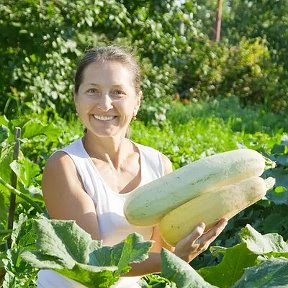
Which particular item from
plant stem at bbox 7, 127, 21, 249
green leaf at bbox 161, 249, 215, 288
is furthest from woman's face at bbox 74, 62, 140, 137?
green leaf at bbox 161, 249, 215, 288

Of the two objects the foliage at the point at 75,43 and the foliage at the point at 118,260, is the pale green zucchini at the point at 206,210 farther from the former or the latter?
the foliage at the point at 75,43

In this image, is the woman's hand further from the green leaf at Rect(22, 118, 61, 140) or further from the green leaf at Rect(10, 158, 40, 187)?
the green leaf at Rect(22, 118, 61, 140)

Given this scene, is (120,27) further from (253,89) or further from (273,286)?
(253,89)

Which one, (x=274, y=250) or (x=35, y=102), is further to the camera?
(x=35, y=102)

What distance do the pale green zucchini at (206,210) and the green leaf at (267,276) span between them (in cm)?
71

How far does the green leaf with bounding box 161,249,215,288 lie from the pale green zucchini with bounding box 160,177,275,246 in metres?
0.72

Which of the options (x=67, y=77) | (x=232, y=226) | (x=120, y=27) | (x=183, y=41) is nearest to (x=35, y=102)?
(x=67, y=77)

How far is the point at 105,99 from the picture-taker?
2.51 metres

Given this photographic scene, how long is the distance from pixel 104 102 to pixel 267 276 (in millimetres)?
1160

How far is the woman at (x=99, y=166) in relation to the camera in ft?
8.10

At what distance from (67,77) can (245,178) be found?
7261mm

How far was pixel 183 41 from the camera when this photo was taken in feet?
31.0

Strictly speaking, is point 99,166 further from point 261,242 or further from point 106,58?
point 261,242

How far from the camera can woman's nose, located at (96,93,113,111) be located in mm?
2488
